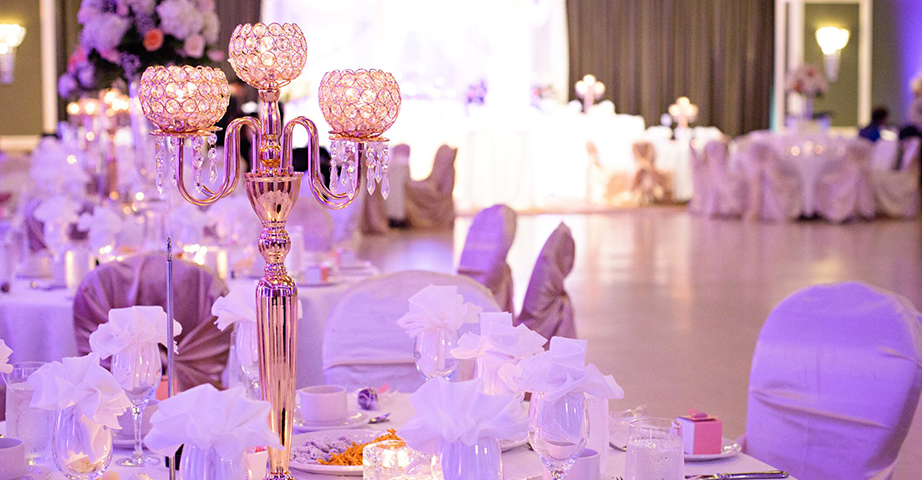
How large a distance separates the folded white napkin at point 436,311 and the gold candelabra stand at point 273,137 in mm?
322

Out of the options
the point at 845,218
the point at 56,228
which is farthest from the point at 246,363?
the point at 845,218

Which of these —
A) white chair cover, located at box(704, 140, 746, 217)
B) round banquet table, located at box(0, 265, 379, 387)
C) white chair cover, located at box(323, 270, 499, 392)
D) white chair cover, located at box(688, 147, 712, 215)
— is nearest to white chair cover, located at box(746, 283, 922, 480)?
white chair cover, located at box(323, 270, 499, 392)

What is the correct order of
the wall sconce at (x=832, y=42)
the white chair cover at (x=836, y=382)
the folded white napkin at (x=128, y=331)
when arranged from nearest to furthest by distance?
the folded white napkin at (x=128, y=331) < the white chair cover at (x=836, y=382) < the wall sconce at (x=832, y=42)

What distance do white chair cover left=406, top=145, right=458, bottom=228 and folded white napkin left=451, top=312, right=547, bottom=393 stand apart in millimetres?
10119

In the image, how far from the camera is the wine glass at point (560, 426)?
128 cm

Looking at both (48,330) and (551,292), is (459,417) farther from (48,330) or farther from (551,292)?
(551,292)

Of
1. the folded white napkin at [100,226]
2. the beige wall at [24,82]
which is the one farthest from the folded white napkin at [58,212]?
the beige wall at [24,82]

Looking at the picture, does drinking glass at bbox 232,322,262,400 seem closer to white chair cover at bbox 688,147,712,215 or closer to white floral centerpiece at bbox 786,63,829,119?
white chair cover at bbox 688,147,712,215

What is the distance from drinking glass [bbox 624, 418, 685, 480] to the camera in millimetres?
1349

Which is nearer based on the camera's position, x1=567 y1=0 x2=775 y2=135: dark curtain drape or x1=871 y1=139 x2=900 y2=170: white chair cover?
x1=871 y1=139 x2=900 y2=170: white chair cover

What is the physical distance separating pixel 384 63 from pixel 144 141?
10.4 metres

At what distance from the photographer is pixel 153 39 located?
4145 mm

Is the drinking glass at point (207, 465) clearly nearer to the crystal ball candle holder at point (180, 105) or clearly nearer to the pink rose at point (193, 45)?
the crystal ball candle holder at point (180, 105)

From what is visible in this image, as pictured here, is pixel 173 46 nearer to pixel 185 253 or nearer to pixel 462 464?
pixel 185 253
